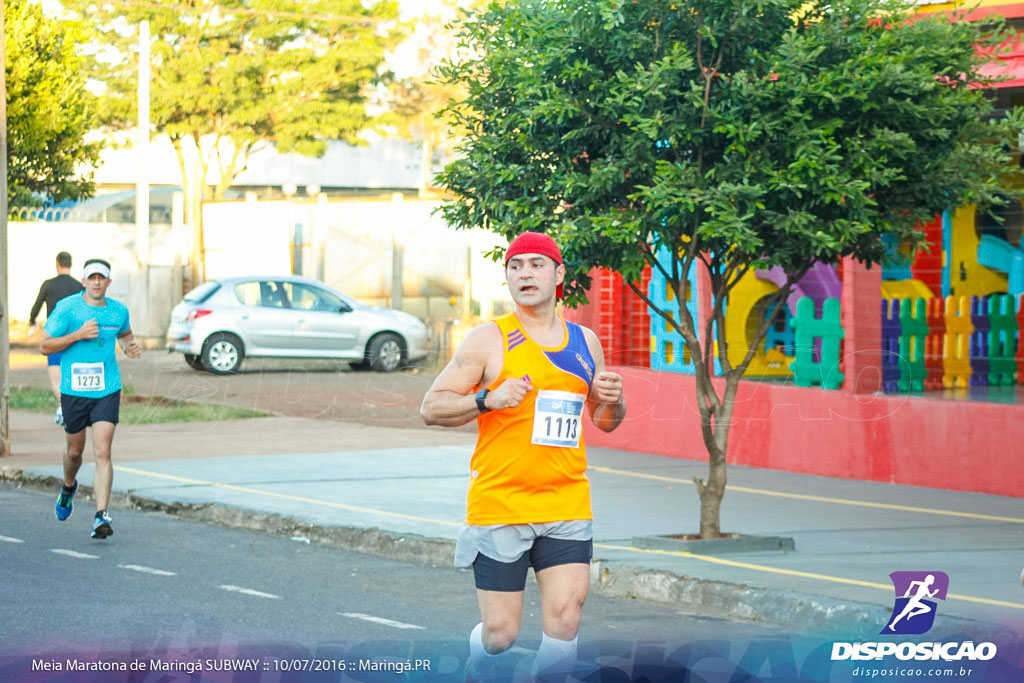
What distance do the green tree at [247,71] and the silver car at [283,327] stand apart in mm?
17565

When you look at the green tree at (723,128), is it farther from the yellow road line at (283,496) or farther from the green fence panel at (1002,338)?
the green fence panel at (1002,338)

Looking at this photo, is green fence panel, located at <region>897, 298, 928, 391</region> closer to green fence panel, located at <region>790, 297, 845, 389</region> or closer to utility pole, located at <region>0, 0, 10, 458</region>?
green fence panel, located at <region>790, 297, 845, 389</region>

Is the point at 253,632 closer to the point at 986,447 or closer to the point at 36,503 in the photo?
the point at 36,503

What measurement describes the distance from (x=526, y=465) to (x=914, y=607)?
2.83m

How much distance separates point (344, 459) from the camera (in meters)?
14.6

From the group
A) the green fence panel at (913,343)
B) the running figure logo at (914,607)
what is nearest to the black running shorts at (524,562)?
the running figure logo at (914,607)

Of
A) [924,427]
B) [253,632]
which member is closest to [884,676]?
[253,632]

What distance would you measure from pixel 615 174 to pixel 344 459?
21.3ft

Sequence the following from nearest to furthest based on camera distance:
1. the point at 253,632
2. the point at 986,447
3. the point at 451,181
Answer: the point at 253,632 < the point at 451,181 < the point at 986,447

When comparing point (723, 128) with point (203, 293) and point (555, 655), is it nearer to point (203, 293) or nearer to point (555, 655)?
point (555, 655)

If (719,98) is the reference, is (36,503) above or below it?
below

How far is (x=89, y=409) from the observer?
10.5m

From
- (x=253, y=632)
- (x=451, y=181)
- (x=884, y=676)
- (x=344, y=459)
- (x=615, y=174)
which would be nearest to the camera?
(x=884, y=676)

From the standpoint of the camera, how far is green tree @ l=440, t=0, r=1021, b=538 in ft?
28.2
